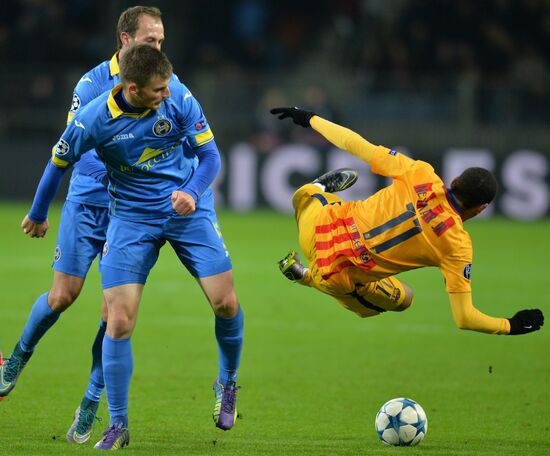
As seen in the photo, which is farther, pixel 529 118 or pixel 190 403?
pixel 529 118

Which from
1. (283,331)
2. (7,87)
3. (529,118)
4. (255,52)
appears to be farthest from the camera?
(255,52)

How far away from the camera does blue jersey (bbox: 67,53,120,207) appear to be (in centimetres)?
622

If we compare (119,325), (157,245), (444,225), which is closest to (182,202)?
(157,245)

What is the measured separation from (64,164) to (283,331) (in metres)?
4.59

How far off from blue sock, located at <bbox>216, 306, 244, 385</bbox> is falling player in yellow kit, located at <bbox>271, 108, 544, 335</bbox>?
0.70 metres

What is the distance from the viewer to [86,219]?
6.37m

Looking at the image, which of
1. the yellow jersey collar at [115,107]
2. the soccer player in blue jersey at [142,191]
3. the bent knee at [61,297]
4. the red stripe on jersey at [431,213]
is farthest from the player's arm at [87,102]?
the red stripe on jersey at [431,213]

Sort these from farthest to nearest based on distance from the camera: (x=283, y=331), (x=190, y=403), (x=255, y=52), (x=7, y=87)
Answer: (x=255, y=52)
(x=7, y=87)
(x=283, y=331)
(x=190, y=403)

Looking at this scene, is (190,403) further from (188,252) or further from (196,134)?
(196,134)

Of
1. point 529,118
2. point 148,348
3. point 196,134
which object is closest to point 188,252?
point 196,134

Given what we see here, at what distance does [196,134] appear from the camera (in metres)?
5.89

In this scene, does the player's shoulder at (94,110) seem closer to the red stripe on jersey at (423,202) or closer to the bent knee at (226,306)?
the bent knee at (226,306)

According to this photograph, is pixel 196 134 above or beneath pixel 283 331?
above

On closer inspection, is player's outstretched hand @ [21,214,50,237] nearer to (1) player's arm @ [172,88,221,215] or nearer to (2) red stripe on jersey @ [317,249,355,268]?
(1) player's arm @ [172,88,221,215]
